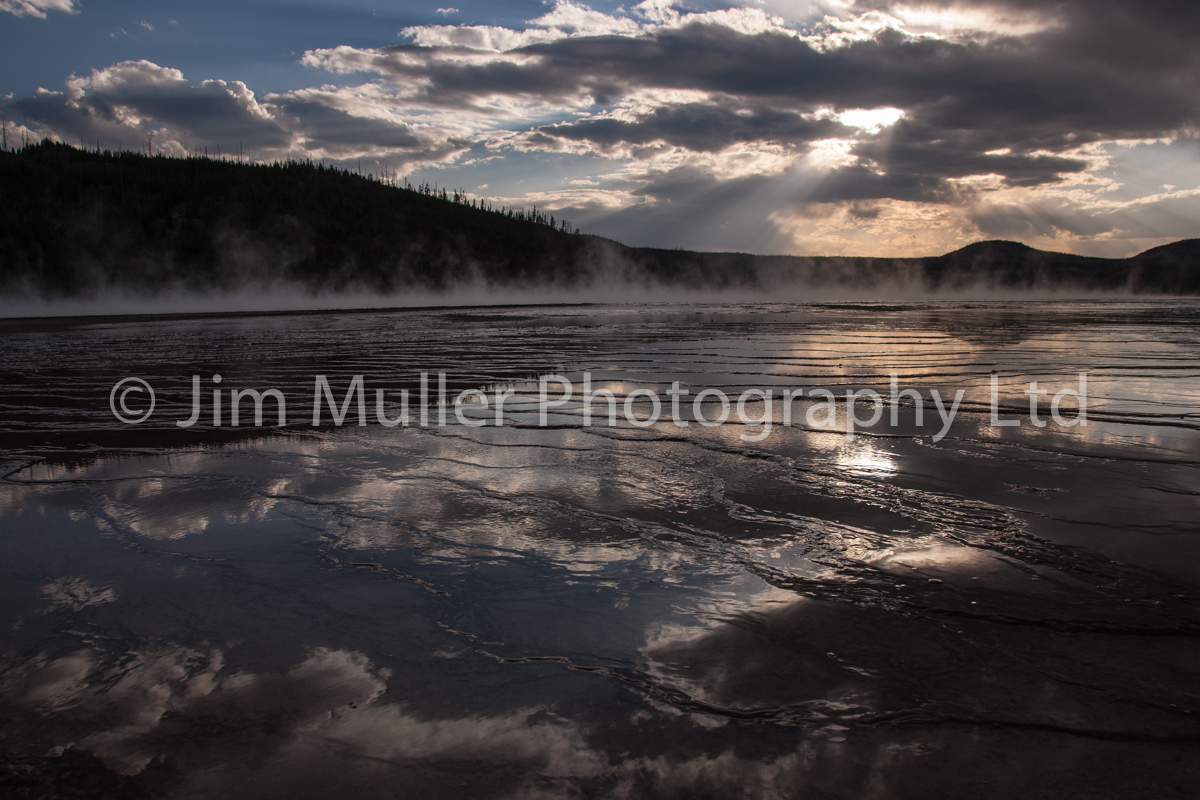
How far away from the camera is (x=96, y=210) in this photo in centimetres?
8044

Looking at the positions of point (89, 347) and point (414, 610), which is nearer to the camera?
point (414, 610)

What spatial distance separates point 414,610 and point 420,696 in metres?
0.58

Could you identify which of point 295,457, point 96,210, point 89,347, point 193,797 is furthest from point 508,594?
point 96,210

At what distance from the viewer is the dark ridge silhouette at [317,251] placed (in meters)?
74.1

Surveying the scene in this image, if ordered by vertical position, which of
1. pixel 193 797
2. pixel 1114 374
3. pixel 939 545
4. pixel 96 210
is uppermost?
pixel 96 210

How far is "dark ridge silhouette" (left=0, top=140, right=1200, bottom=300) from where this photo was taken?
2918 inches

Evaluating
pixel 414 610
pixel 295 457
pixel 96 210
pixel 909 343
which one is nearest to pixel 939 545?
pixel 414 610

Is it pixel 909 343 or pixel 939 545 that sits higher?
pixel 909 343

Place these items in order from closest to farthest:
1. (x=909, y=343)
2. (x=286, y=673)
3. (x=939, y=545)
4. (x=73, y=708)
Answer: (x=73, y=708) → (x=286, y=673) → (x=939, y=545) → (x=909, y=343)

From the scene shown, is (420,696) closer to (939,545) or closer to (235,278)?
(939,545)

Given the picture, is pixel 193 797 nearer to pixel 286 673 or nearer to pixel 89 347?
pixel 286 673

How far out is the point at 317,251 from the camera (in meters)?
85.6

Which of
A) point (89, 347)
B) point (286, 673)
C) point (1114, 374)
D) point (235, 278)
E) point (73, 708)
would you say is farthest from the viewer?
point (235, 278)

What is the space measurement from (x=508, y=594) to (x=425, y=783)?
1.04m
